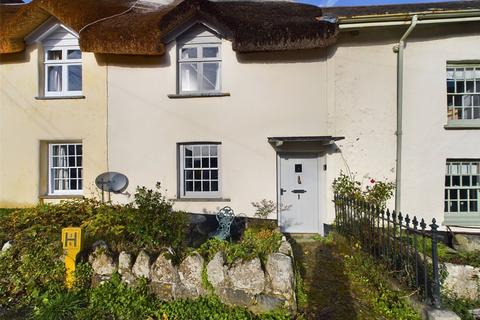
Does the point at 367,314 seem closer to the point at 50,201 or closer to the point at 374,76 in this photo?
the point at 374,76

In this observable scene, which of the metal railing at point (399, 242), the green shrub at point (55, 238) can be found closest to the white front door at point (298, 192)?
the metal railing at point (399, 242)

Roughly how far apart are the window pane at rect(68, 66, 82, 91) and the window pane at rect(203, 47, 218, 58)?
154 inches

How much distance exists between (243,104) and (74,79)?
528 cm

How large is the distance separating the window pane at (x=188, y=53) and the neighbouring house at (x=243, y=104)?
0.04 m

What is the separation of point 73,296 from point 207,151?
5.00 m

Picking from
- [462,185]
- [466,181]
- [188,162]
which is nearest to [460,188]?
[462,185]

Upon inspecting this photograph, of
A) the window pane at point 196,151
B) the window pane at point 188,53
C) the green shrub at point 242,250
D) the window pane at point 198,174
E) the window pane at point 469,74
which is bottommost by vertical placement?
the green shrub at point 242,250

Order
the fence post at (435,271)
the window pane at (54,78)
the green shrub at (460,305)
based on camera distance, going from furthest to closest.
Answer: the window pane at (54,78)
the green shrub at (460,305)
the fence post at (435,271)

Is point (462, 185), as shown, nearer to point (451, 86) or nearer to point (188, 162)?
point (451, 86)

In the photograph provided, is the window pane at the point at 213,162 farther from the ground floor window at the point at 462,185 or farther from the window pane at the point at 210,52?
the ground floor window at the point at 462,185

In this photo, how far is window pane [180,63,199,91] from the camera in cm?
841

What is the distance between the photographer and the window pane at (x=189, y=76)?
8414mm

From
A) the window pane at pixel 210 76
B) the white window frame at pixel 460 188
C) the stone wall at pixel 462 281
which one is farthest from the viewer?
the window pane at pixel 210 76

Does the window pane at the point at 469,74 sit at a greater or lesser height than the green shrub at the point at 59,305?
greater
